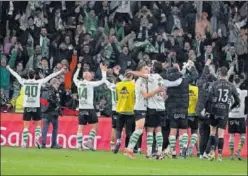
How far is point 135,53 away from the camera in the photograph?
38.4 metres

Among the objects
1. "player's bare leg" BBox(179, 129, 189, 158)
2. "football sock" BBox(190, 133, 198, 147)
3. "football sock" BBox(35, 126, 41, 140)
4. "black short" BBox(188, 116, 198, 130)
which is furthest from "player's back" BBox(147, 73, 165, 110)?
"football sock" BBox(35, 126, 41, 140)

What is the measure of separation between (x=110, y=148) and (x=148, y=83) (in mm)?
6532

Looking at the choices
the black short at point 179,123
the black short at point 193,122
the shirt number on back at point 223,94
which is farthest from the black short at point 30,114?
the shirt number on back at point 223,94

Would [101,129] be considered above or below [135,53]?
below

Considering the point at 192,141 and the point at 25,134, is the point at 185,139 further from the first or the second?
the point at 25,134

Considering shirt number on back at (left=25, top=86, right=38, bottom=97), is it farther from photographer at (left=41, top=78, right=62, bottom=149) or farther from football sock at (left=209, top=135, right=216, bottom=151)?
football sock at (left=209, top=135, right=216, bottom=151)

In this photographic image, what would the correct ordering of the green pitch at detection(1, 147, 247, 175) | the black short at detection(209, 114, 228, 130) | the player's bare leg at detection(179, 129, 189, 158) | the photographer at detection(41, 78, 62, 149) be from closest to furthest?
the green pitch at detection(1, 147, 247, 175)
the black short at detection(209, 114, 228, 130)
the player's bare leg at detection(179, 129, 189, 158)
the photographer at detection(41, 78, 62, 149)

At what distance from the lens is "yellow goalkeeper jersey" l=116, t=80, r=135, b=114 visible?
28922 millimetres

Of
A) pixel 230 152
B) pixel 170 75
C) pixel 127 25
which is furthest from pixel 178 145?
pixel 127 25

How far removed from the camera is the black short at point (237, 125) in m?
29.8

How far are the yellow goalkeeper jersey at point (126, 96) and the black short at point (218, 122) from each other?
243cm

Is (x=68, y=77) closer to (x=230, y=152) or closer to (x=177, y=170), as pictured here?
(x=230, y=152)

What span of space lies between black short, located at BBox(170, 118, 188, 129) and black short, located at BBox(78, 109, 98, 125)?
11.9 ft

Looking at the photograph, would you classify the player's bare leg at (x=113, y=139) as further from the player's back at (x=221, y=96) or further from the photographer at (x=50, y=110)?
the player's back at (x=221, y=96)
